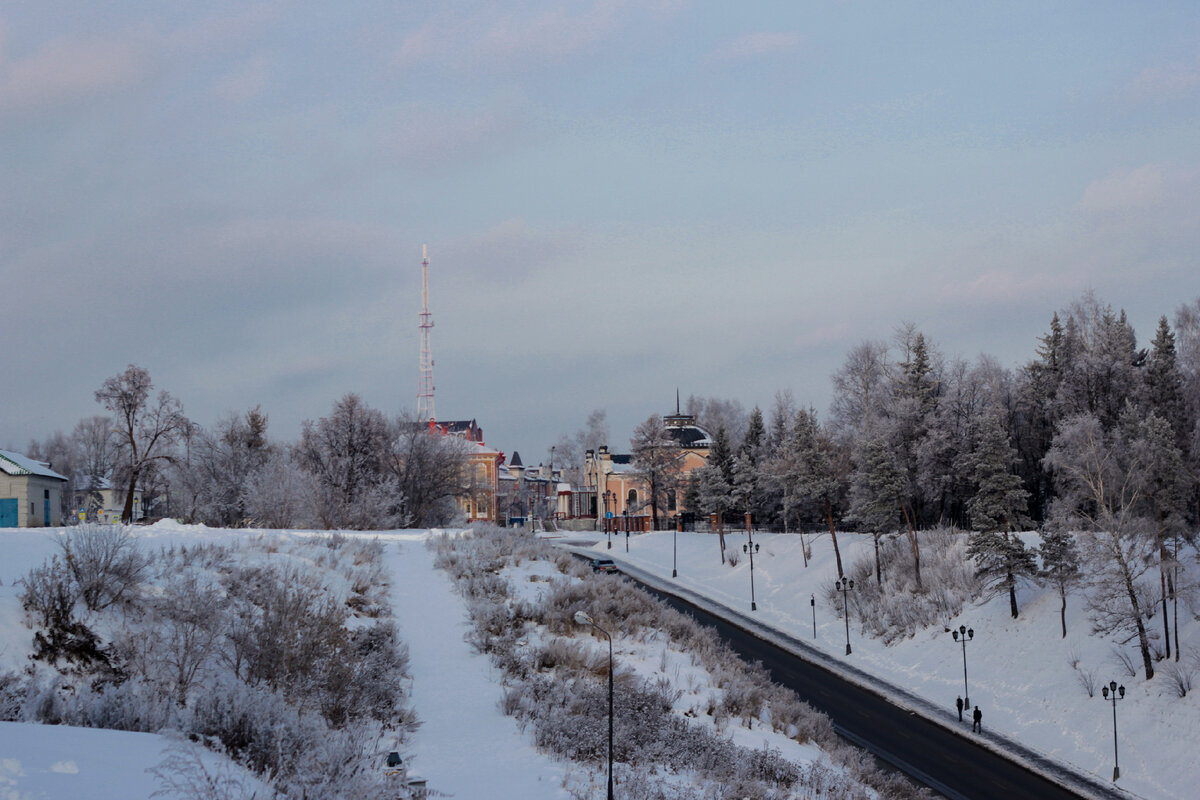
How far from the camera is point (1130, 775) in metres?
29.0

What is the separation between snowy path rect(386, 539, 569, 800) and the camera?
1546 cm

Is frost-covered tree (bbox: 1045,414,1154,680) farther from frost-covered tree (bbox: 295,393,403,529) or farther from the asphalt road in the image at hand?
frost-covered tree (bbox: 295,393,403,529)

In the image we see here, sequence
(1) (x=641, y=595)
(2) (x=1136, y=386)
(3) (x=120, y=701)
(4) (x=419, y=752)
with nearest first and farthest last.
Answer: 1. (3) (x=120, y=701)
2. (4) (x=419, y=752)
3. (1) (x=641, y=595)
4. (2) (x=1136, y=386)

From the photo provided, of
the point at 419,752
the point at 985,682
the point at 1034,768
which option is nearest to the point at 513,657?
the point at 419,752

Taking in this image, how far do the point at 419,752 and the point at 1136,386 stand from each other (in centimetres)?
5261

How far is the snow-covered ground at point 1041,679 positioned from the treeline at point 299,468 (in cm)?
2552

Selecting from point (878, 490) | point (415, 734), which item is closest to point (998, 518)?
point (878, 490)

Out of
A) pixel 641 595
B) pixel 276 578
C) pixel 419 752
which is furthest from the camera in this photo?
pixel 641 595

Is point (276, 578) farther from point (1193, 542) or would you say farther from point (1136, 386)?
point (1136, 386)

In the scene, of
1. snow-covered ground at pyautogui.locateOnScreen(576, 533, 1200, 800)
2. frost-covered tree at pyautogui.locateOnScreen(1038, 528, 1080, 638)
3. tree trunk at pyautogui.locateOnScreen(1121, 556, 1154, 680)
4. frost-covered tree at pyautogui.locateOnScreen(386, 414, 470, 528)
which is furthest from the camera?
frost-covered tree at pyautogui.locateOnScreen(386, 414, 470, 528)

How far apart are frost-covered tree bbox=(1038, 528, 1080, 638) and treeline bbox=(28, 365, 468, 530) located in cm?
3970

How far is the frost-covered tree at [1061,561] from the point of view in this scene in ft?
123

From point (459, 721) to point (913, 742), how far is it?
20.5 m

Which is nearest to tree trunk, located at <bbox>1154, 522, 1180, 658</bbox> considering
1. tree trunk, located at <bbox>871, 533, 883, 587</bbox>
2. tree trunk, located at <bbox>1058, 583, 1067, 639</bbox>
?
tree trunk, located at <bbox>1058, 583, 1067, 639</bbox>
